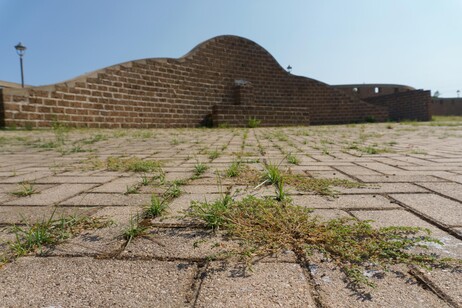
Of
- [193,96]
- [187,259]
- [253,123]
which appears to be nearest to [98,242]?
[187,259]

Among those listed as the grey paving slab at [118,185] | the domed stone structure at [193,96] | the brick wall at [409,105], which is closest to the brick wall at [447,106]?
the brick wall at [409,105]

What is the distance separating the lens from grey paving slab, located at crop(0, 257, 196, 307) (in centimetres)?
72

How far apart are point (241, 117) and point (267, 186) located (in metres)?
10.1

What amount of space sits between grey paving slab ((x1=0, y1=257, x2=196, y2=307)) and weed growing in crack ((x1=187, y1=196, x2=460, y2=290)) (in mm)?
245

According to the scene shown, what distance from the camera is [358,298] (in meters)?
0.72

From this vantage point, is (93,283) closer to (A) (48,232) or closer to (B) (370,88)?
(A) (48,232)

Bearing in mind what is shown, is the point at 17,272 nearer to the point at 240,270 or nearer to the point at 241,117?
the point at 240,270

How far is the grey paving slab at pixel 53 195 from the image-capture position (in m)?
1.54

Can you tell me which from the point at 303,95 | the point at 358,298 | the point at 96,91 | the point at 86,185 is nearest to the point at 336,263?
the point at 358,298

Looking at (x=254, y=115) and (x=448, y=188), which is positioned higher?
(x=254, y=115)

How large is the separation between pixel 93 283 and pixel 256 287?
0.42m

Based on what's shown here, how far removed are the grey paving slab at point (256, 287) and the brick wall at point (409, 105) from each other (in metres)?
18.2

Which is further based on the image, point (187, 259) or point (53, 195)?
point (53, 195)

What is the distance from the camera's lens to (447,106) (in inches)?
991
